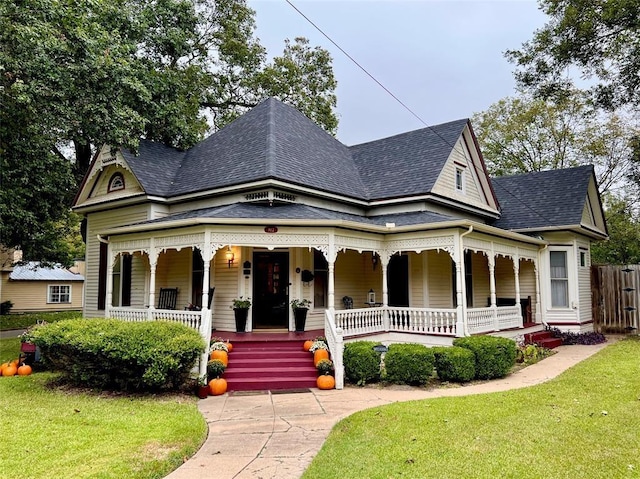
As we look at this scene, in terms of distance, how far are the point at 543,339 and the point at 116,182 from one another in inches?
590

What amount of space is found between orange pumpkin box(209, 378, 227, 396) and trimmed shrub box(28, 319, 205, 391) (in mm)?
520

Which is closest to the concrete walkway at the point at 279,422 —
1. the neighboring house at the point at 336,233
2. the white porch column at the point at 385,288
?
the neighboring house at the point at 336,233

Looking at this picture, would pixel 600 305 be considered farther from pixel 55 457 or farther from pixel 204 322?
pixel 55 457

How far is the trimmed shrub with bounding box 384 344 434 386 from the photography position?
8891 millimetres

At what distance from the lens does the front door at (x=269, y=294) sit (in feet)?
40.9

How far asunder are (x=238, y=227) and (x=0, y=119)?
7732mm

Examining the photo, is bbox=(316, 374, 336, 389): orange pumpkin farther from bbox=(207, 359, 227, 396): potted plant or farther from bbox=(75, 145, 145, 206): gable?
bbox=(75, 145, 145, 206): gable

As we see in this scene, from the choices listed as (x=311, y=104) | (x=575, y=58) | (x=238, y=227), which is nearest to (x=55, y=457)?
(x=238, y=227)

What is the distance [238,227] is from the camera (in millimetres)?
10719

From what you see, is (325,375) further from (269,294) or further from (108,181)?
(108,181)

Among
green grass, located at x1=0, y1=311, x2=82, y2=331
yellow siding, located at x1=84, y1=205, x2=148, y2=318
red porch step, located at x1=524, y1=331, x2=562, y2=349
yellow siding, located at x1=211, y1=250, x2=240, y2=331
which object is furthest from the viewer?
green grass, located at x1=0, y1=311, x2=82, y2=331

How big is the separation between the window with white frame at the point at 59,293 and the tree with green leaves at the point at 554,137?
108 ft

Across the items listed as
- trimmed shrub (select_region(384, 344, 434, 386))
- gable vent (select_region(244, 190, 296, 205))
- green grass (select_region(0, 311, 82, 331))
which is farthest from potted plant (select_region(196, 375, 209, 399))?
green grass (select_region(0, 311, 82, 331))

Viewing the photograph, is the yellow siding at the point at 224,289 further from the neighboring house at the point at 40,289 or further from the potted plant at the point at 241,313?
the neighboring house at the point at 40,289
